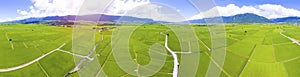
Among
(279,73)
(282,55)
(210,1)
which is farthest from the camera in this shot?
(282,55)

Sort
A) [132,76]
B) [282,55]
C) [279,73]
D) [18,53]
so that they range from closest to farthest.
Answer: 1. [132,76]
2. [279,73]
3. [18,53]
4. [282,55]

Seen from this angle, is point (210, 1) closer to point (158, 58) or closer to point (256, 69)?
point (158, 58)

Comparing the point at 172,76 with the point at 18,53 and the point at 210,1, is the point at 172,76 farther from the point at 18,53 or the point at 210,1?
the point at 18,53

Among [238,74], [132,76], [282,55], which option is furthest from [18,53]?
[282,55]

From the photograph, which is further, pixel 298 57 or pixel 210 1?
pixel 298 57

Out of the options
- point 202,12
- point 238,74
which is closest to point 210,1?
point 202,12

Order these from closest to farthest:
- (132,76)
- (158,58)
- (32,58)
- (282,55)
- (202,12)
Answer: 1. (202,12)
2. (132,76)
3. (158,58)
4. (32,58)
5. (282,55)

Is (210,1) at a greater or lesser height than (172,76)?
greater

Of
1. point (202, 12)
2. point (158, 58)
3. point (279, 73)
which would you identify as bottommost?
point (279, 73)

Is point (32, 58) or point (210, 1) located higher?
point (210, 1)
